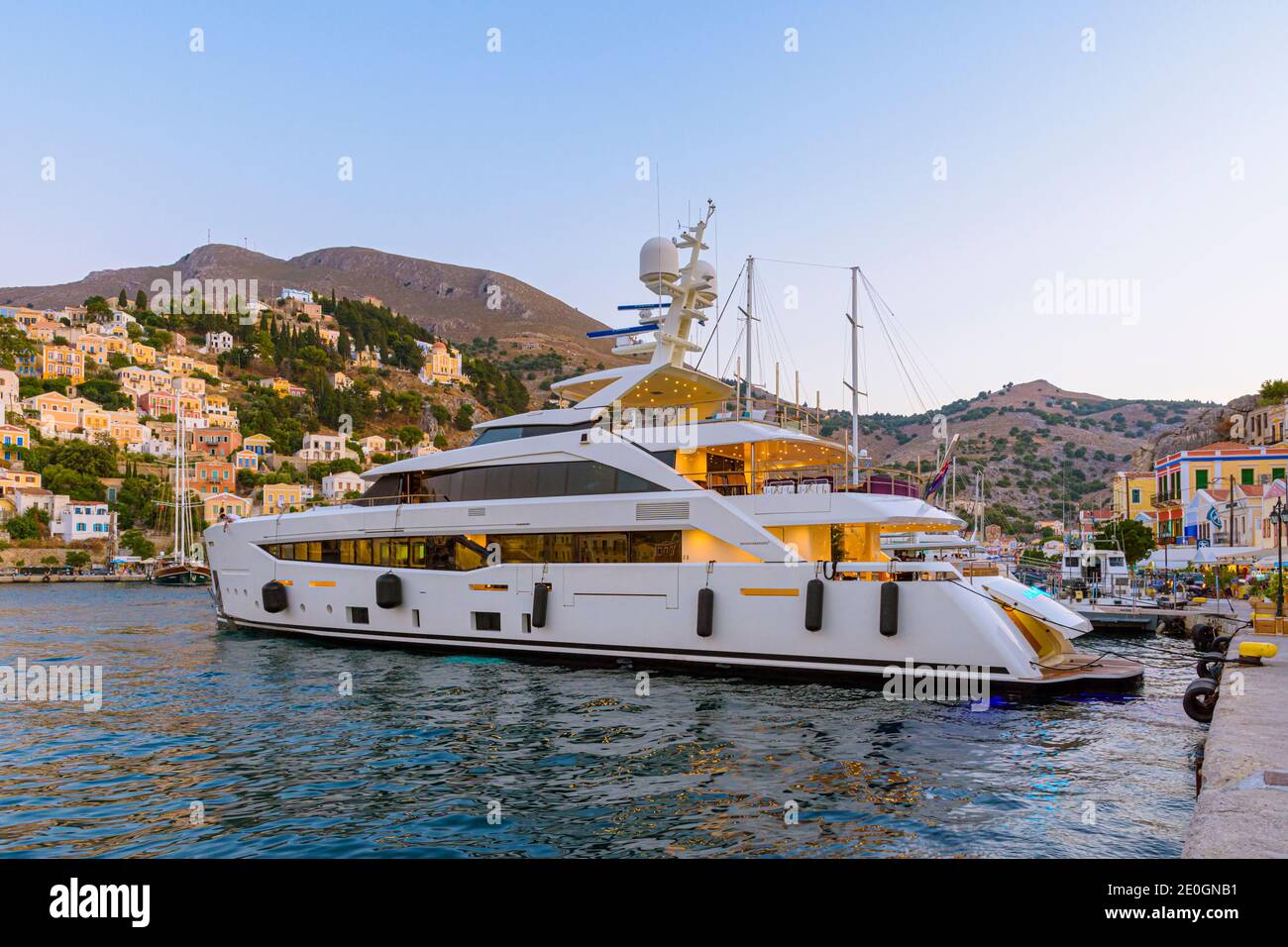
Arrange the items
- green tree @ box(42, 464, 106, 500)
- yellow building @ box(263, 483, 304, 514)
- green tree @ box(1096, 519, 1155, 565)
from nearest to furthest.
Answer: green tree @ box(1096, 519, 1155, 565)
green tree @ box(42, 464, 106, 500)
yellow building @ box(263, 483, 304, 514)

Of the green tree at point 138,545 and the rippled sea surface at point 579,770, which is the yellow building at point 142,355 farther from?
the rippled sea surface at point 579,770

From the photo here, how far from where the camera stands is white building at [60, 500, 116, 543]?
279ft

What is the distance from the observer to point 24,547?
8019 cm

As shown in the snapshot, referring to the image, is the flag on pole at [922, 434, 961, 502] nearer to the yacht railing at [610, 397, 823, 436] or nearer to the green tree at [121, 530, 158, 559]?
the yacht railing at [610, 397, 823, 436]

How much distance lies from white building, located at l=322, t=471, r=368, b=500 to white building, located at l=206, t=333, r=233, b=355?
6583 cm

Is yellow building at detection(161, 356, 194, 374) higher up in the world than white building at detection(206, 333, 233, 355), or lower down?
lower down

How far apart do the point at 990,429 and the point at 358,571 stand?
154884mm

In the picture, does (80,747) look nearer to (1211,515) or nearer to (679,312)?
(679,312)

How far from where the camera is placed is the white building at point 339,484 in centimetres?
10196

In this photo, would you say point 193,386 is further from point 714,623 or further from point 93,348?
point 714,623

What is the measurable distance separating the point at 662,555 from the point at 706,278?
26.3 feet

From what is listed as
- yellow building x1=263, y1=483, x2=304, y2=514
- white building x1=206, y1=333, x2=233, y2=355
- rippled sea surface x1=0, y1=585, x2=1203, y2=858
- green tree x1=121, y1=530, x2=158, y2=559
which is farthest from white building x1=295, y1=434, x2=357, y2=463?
rippled sea surface x1=0, y1=585, x2=1203, y2=858

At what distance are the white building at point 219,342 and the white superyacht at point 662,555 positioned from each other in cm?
15177
